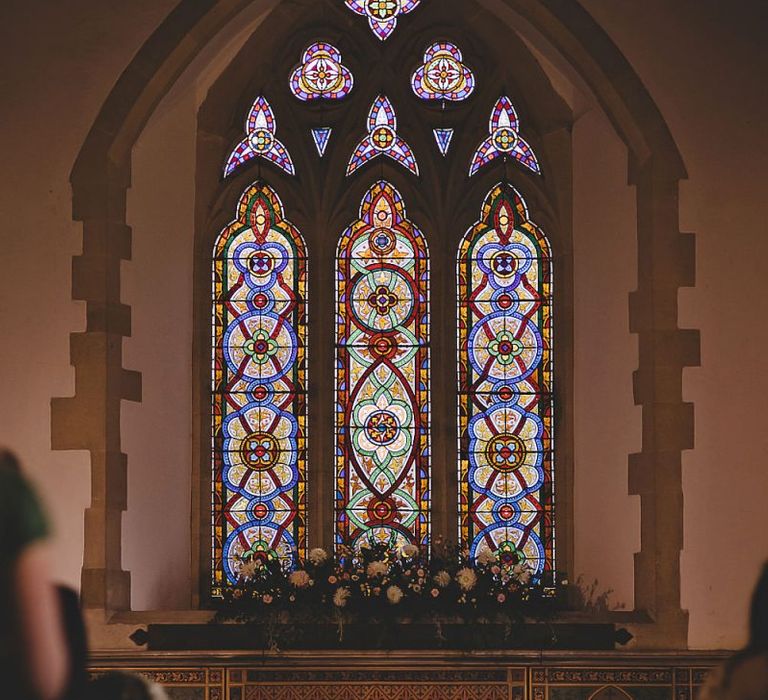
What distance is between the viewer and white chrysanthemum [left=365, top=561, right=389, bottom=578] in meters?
6.61

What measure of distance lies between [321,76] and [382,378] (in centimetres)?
178

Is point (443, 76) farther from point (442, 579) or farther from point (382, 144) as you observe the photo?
point (442, 579)

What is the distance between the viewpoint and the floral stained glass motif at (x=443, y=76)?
27.5 feet

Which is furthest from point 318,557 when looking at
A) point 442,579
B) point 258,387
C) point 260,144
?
point 260,144

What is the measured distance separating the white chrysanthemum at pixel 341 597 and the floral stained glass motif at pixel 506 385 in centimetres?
139
